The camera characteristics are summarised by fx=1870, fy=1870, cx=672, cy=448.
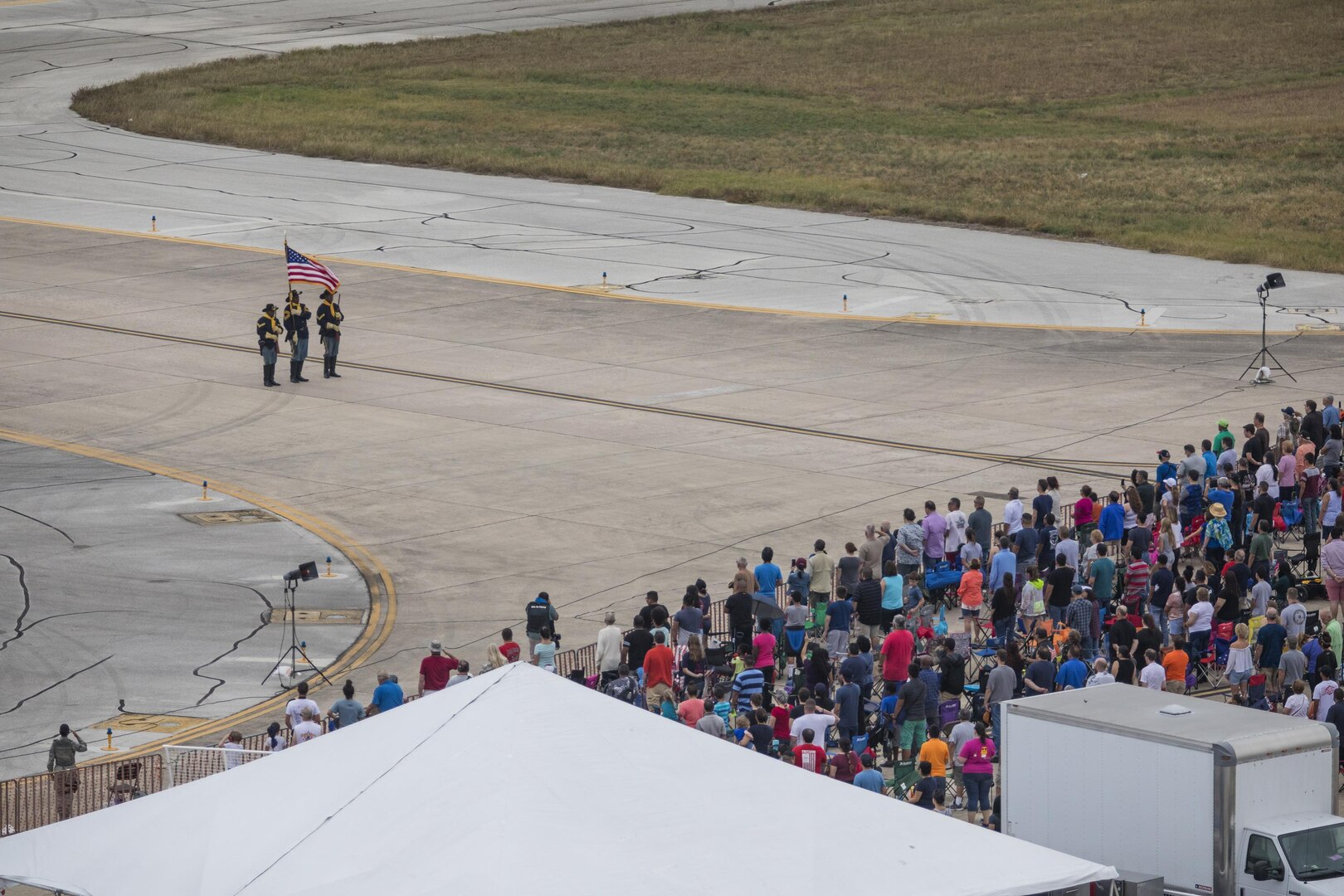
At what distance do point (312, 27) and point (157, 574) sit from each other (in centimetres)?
7125

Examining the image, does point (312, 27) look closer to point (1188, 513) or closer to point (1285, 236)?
point (1285, 236)

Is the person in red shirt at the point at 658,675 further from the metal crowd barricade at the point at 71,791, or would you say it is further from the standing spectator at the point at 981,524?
the standing spectator at the point at 981,524

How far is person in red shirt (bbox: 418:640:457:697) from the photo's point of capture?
20.6m

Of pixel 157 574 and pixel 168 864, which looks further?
pixel 157 574

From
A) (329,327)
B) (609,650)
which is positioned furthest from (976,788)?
(329,327)

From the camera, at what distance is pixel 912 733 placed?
18969 millimetres

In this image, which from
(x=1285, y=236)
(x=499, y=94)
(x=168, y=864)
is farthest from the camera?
(x=499, y=94)

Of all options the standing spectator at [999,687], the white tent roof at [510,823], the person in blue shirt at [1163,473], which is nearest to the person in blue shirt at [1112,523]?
the person in blue shirt at [1163,473]

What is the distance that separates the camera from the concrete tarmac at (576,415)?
27.9m

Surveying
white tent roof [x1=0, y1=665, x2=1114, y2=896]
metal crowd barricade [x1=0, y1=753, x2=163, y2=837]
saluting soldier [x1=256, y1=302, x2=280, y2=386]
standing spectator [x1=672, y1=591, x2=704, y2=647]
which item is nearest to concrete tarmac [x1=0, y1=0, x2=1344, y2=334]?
saluting soldier [x1=256, y1=302, x2=280, y2=386]

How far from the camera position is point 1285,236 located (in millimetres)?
50781

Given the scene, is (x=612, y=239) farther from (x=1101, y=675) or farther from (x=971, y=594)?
(x=1101, y=675)

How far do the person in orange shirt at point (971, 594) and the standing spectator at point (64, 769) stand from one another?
10.5m

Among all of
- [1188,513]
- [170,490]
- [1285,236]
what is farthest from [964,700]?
[1285,236]
